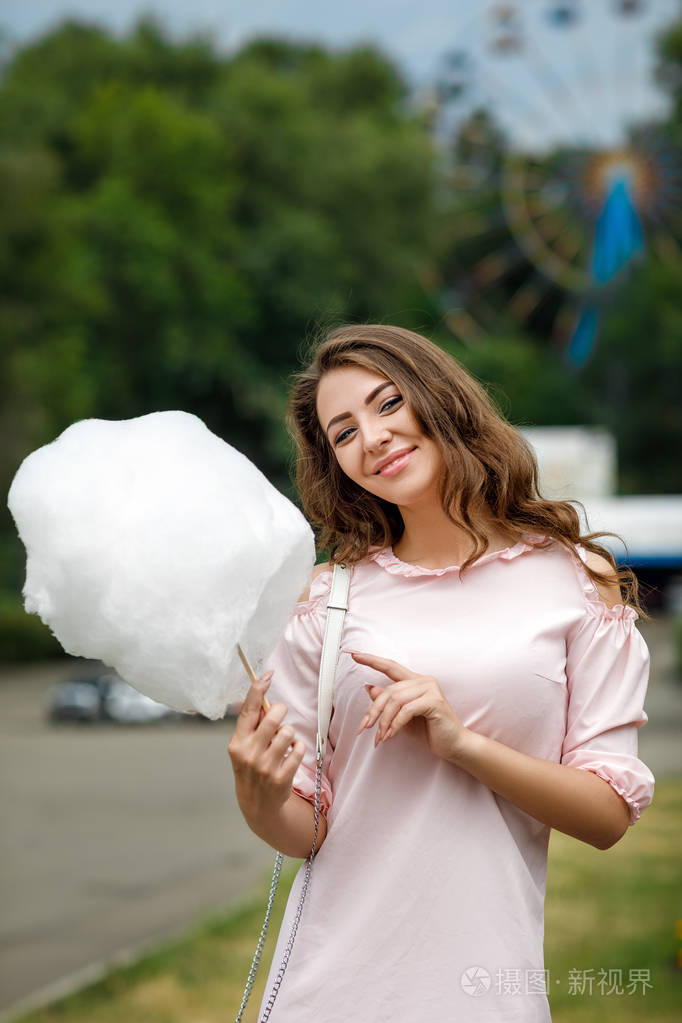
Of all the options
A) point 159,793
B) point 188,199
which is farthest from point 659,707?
point 188,199

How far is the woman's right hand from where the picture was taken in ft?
5.42

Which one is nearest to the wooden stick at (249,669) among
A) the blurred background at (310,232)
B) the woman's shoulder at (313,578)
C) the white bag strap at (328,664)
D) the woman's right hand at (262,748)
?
the woman's right hand at (262,748)

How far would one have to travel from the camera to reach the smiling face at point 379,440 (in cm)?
186

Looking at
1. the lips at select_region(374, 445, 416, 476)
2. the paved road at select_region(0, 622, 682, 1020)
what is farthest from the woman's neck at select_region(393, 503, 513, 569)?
the paved road at select_region(0, 622, 682, 1020)

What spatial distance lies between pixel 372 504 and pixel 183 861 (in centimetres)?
679

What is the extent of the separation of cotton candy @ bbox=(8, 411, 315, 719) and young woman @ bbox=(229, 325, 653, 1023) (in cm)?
11

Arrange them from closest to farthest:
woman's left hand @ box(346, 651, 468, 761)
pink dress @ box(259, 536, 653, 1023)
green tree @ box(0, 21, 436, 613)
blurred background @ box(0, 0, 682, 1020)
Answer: woman's left hand @ box(346, 651, 468, 761)
pink dress @ box(259, 536, 653, 1023)
blurred background @ box(0, 0, 682, 1020)
green tree @ box(0, 21, 436, 613)

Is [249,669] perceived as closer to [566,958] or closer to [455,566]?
[455,566]

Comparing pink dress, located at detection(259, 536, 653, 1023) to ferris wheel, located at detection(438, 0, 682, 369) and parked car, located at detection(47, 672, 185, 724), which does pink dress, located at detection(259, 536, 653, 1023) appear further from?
ferris wheel, located at detection(438, 0, 682, 369)

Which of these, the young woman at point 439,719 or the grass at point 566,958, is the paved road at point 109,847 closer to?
the grass at point 566,958

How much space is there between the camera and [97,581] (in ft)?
5.51

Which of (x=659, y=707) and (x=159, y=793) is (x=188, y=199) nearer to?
(x=659, y=707)

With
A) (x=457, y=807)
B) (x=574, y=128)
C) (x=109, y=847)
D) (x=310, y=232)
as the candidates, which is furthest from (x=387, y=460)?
(x=310, y=232)

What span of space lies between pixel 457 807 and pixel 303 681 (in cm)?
31
